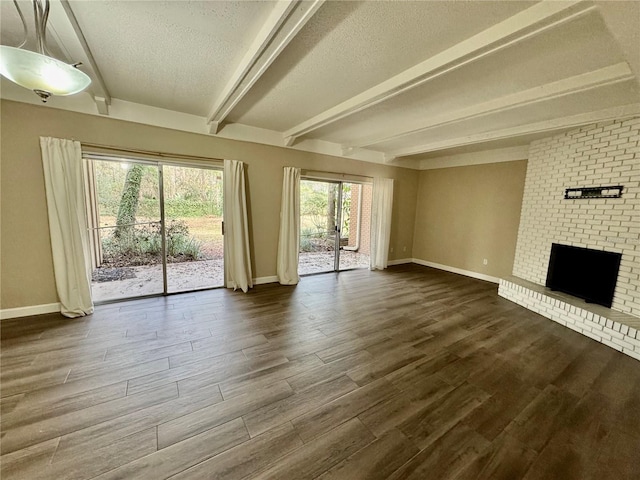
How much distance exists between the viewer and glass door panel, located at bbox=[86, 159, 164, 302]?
11.8 feet

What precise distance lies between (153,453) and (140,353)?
122cm

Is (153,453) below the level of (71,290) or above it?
below

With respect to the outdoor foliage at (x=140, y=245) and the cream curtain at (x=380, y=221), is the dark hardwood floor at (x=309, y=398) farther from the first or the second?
the cream curtain at (x=380, y=221)

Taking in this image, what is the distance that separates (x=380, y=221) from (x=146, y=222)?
465 cm

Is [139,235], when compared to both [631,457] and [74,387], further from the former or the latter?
[631,457]

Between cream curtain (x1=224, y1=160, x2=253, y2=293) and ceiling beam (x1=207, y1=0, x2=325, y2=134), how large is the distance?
1.37 metres

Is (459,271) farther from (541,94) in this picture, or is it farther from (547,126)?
(541,94)

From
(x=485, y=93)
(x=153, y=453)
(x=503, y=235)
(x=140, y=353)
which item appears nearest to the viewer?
(x=153, y=453)

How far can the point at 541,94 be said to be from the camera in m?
2.51

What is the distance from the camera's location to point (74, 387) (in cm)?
198

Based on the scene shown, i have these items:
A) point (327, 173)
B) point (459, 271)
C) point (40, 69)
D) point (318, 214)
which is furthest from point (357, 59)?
point (459, 271)

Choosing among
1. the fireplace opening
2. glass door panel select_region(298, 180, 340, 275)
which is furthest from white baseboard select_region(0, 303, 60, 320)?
the fireplace opening

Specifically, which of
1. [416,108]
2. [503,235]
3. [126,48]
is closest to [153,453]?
[126,48]

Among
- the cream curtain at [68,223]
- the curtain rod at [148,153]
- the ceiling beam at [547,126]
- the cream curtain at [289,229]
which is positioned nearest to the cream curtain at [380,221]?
the ceiling beam at [547,126]
